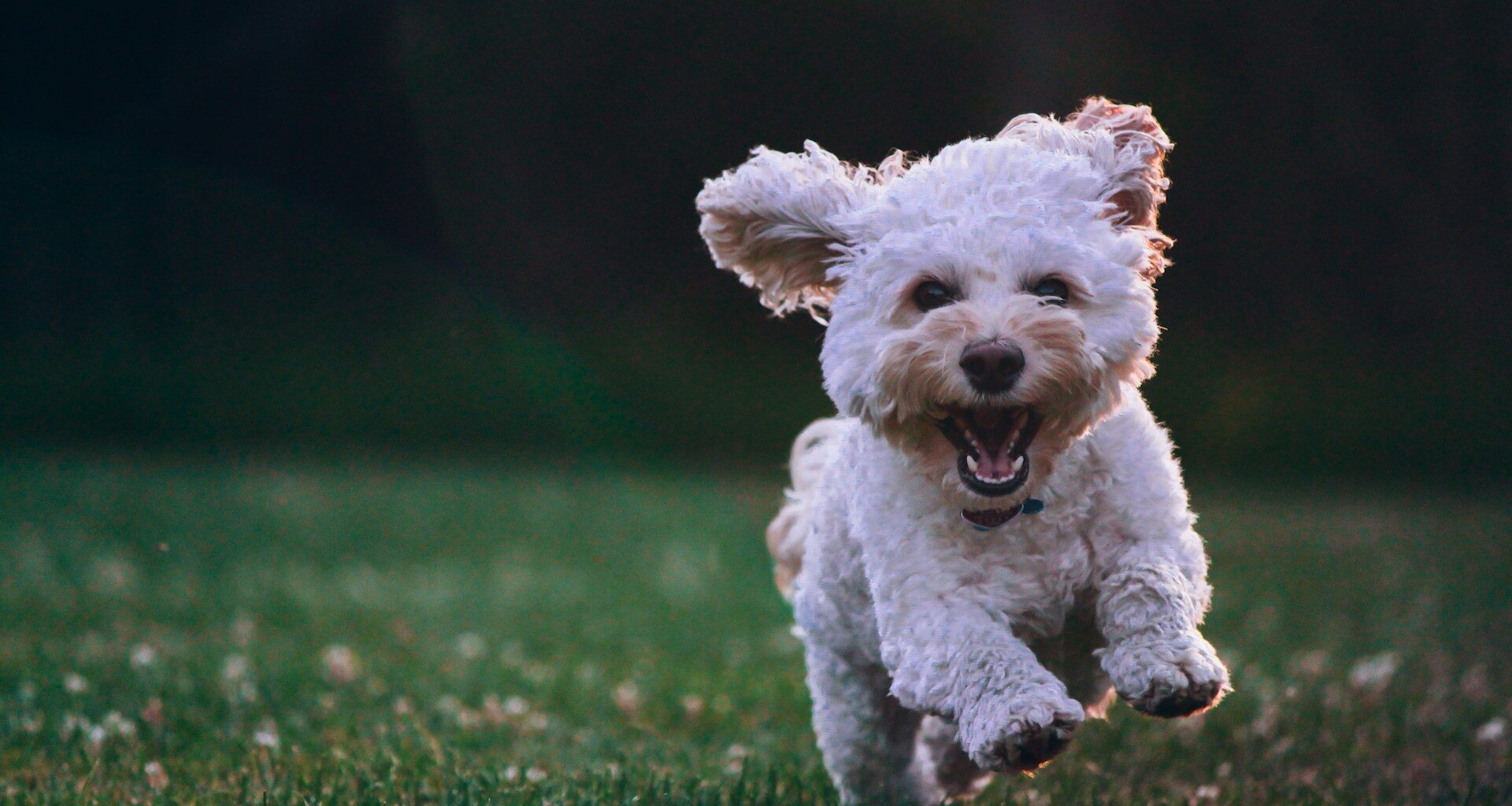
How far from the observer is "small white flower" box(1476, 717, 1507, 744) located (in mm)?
4941

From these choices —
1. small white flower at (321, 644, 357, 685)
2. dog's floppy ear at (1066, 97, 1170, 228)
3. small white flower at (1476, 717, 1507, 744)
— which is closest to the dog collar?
dog's floppy ear at (1066, 97, 1170, 228)

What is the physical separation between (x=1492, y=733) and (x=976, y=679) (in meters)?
2.86

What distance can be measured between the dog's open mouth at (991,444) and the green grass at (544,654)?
1171mm

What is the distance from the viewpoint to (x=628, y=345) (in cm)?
1777

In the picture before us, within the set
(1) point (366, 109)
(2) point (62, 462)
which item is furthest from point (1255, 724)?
(1) point (366, 109)

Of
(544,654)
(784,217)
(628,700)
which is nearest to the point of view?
(784,217)

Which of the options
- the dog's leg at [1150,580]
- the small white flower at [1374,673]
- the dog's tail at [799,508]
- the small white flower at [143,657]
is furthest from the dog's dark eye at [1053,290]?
the small white flower at [143,657]

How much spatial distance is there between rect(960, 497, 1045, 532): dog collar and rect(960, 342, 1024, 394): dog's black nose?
35cm

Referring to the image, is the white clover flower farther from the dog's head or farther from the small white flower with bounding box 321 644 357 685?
the dog's head

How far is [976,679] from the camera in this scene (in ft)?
9.76

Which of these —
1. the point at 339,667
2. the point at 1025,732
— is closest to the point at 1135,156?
the point at 1025,732

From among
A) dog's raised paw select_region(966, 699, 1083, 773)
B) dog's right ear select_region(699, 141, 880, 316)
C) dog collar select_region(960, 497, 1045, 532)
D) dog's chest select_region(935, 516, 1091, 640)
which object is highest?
dog's right ear select_region(699, 141, 880, 316)

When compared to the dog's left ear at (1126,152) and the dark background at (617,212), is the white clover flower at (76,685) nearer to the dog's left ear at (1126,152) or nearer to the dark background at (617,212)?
the dog's left ear at (1126,152)

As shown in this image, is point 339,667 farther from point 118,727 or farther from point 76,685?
point 118,727
